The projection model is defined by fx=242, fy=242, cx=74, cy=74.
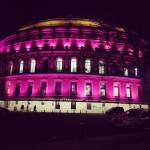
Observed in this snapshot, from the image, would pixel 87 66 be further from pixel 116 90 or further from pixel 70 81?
pixel 116 90

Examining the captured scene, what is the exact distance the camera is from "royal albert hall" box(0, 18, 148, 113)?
1825 inches

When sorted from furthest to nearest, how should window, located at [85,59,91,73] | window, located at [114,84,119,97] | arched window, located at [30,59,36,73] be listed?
1. arched window, located at [30,59,36,73]
2. window, located at [114,84,119,97]
3. window, located at [85,59,91,73]

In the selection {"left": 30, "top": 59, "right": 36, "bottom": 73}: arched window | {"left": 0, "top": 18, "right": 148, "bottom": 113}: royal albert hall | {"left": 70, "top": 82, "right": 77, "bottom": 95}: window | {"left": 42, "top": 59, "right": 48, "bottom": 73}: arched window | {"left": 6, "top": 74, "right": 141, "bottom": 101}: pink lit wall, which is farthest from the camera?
{"left": 30, "top": 59, "right": 36, "bottom": 73}: arched window

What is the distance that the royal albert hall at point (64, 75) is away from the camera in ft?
152

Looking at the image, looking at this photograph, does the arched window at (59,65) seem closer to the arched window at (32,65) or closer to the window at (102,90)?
the arched window at (32,65)

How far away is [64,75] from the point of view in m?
47.0

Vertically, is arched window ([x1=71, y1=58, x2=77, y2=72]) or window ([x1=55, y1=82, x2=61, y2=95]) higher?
arched window ([x1=71, y1=58, x2=77, y2=72])

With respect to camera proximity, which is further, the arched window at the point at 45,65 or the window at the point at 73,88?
the arched window at the point at 45,65

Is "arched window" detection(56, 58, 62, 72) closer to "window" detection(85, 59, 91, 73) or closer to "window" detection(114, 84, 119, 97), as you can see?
"window" detection(85, 59, 91, 73)

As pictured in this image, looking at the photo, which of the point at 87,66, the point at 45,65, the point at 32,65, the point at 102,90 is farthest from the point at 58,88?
the point at 102,90

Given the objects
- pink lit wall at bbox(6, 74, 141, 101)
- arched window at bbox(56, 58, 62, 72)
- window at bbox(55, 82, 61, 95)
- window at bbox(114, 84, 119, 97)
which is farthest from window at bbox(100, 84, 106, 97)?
arched window at bbox(56, 58, 62, 72)

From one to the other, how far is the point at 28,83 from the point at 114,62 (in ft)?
→ 110

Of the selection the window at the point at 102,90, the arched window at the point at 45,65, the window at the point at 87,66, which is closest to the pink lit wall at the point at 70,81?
the window at the point at 102,90

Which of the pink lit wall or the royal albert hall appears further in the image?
the pink lit wall
